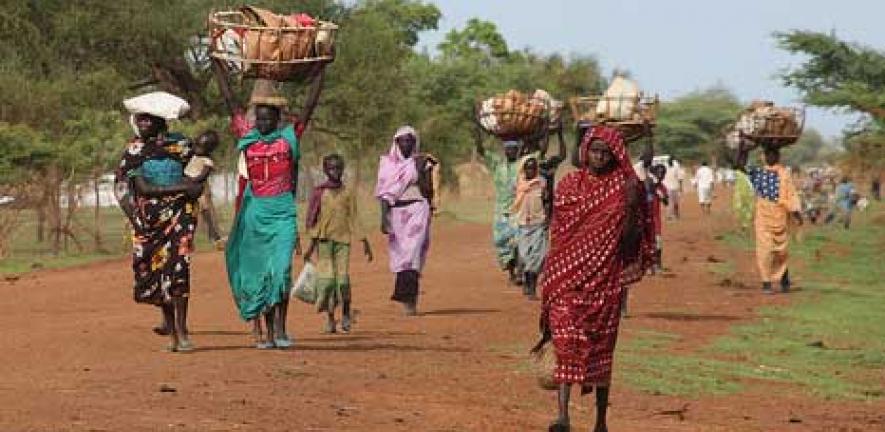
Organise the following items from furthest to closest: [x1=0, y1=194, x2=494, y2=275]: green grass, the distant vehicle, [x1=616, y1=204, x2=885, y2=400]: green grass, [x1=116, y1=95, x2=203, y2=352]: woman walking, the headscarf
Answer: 1. [x1=0, y1=194, x2=494, y2=275]: green grass
2. the distant vehicle
3. the headscarf
4. [x1=616, y1=204, x2=885, y2=400]: green grass
5. [x1=116, y1=95, x2=203, y2=352]: woman walking

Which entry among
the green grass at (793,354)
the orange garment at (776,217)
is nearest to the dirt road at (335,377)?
the green grass at (793,354)

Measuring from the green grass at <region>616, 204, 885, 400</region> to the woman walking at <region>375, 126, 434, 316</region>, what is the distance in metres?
2.28

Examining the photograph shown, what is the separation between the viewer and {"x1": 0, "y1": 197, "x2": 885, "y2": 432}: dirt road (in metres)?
9.17

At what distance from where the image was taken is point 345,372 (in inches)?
454

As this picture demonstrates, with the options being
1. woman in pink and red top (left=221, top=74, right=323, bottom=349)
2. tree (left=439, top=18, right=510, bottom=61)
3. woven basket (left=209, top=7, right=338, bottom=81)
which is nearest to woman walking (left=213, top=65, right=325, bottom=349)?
woman in pink and red top (left=221, top=74, right=323, bottom=349)

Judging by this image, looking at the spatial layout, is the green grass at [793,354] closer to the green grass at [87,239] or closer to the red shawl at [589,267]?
the red shawl at [589,267]

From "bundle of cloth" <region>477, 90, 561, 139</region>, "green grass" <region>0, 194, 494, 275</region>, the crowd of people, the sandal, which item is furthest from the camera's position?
"green grass" <region>0, 194, 494, 275</region>

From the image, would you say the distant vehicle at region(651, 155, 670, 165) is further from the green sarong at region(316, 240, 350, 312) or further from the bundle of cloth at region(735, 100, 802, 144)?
the green sarong at region(316, 240, 350, 312)

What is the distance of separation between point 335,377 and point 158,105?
2.17 metres

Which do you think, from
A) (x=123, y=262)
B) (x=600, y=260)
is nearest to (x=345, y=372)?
(x=600, y=260)

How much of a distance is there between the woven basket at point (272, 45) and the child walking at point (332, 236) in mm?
2316

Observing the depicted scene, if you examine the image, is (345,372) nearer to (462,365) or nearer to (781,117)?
(462,365)

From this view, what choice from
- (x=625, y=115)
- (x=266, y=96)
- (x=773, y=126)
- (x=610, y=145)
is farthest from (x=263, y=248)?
(x=773, y=126)

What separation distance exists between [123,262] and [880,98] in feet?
45.1
